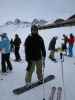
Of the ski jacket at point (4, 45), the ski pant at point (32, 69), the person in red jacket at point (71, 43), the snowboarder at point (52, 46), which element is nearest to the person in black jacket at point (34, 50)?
the ski pant at point (32, 69)

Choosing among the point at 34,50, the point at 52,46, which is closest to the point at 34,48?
the point at 34,50

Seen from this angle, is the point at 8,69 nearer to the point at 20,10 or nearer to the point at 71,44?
the point at 71,44

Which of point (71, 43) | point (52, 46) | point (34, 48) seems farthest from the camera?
point (71, 43)

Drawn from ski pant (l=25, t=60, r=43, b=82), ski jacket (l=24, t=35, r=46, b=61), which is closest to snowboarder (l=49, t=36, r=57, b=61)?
ski pant (l=25, t=60, r=43, b=82)

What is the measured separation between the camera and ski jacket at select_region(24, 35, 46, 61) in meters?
4.11

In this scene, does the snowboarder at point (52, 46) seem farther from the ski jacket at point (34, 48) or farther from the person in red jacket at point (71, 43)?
the ski jacket at point (34, 48)

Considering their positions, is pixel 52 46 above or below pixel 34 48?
below

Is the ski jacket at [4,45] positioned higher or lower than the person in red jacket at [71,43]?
higher

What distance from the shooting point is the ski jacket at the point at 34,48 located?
13.5 feet

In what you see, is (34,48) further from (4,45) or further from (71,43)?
(71,43)

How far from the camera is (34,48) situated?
418 centimetres

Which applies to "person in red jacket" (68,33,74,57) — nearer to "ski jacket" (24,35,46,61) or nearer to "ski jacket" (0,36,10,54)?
"ski jacket" (0,36,10,54)

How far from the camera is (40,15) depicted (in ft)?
35.1

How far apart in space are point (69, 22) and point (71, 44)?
641 cm
